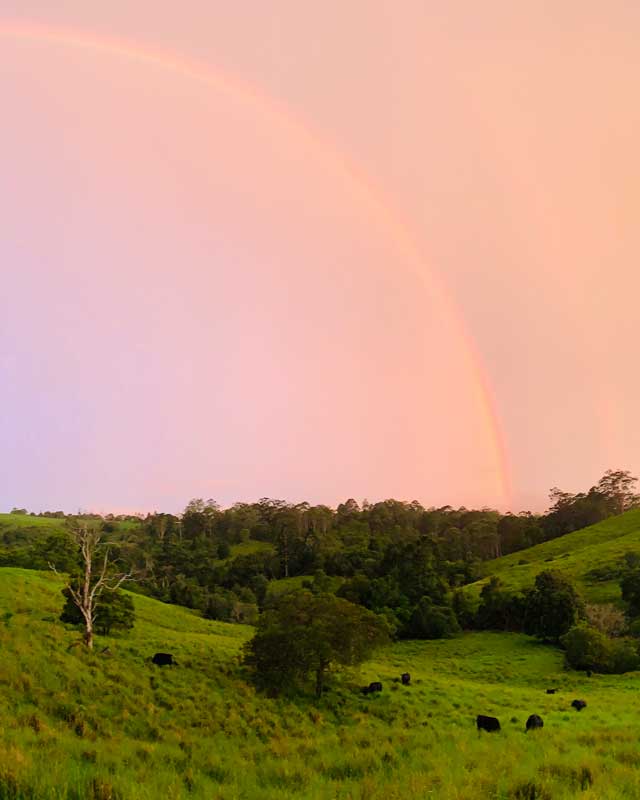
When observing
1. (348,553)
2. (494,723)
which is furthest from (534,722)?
(348,553)

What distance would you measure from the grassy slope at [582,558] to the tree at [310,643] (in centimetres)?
5715

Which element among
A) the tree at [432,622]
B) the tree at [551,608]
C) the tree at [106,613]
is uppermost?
the tree at [106,613]

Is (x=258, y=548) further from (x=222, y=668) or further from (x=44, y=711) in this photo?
(x=44, y=711)

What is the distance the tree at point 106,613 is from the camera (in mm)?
41000

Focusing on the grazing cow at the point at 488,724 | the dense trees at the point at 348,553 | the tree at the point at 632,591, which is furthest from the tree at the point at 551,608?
the grazing cow at the point at 488,724

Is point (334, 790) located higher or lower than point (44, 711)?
higher

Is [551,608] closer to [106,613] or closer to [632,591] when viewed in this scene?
[632,591]

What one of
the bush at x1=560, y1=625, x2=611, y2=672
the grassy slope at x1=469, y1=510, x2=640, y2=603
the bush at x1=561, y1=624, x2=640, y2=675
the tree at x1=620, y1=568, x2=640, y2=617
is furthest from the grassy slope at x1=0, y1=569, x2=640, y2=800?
the grassy slope at x1=469, y1=510, x2=640, y2=603

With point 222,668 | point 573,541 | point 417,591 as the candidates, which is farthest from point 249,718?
point 573,541

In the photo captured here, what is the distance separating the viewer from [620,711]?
100ft

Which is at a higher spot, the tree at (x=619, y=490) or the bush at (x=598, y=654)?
the tree at (x=619, y=490)

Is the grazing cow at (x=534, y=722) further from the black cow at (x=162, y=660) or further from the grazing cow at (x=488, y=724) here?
the black cow at (x=162, y=660)

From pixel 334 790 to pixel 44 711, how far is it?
1499cm

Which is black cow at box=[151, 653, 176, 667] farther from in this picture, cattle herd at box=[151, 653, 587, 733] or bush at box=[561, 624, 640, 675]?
bush at box=[561, 624, 640, 675]
